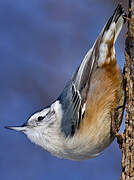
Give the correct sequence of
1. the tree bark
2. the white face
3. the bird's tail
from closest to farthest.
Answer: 1. the tree bark
2. the bird's tail
3. the white face

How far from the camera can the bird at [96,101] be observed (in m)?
1.93

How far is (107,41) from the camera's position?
6.34 feet

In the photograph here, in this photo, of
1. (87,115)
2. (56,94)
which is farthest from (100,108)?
(56,94)

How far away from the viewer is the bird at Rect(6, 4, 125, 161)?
6.33 ft

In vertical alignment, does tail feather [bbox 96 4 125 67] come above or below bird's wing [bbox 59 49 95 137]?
above

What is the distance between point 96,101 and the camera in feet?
6.44

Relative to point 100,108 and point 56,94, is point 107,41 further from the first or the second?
point 56,94

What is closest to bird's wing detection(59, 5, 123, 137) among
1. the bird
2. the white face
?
the bird

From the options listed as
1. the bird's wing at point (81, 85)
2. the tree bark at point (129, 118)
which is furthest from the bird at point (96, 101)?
the tree bark at point (129, 118)

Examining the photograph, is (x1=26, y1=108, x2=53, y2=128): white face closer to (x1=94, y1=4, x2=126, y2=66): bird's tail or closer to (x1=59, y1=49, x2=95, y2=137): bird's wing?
(x1=59, y1=49, x2=95, y2=137): bird's wing

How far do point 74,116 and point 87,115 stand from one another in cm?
10

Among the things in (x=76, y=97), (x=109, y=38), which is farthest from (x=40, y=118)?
(x=109, y=38)

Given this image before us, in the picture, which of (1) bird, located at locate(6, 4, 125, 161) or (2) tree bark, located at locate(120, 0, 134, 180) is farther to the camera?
(1) bird, located at locate(6, 4, 125, 161)

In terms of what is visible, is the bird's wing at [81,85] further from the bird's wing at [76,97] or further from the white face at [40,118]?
the white face at [40,118]
